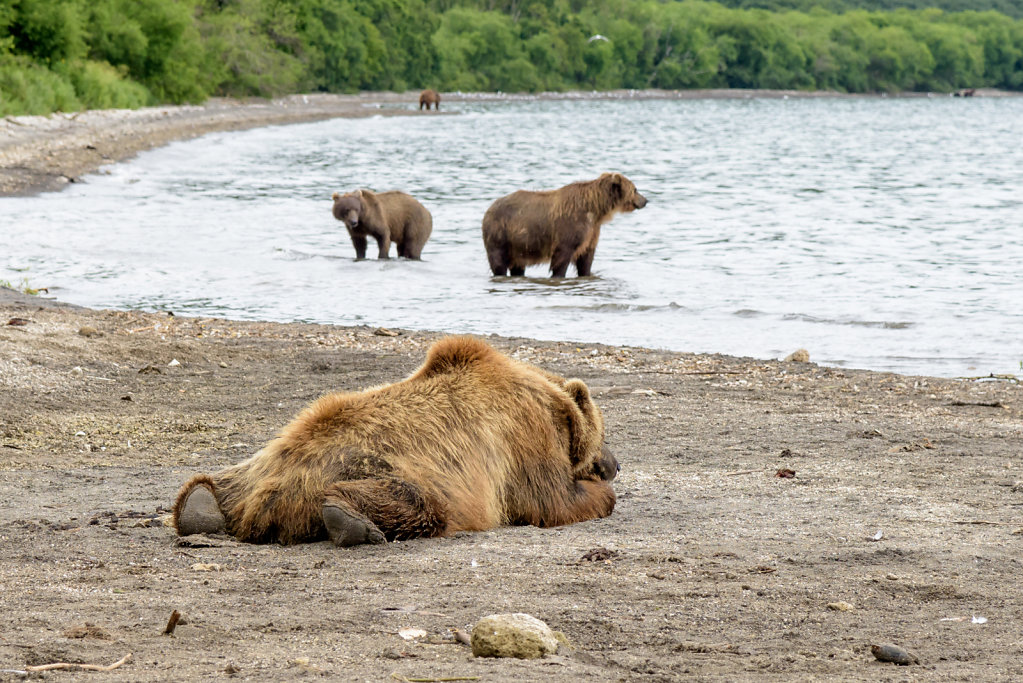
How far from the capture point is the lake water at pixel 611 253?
13.8 meters

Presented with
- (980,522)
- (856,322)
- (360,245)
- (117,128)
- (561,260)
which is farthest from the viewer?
(117,128)

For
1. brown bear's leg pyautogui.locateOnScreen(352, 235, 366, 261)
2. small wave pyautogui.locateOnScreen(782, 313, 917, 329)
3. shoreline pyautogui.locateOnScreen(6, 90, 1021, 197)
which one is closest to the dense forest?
shoreline pyautogui.locateOnScreen(6, 90, 1021, 197)

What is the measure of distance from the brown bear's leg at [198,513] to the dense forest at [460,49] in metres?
34.4

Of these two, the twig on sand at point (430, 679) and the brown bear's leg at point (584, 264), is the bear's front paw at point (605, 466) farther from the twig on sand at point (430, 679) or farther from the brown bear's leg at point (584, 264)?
the brown bear's leg at point (584, 264)

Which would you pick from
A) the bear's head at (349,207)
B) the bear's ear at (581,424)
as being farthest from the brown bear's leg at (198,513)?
the bear's head at (349,207)

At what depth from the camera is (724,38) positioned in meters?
151

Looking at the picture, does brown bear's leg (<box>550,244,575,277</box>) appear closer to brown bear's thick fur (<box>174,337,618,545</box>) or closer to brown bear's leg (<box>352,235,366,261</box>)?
brown bear's leg (<box>352,235,366,261</box>)

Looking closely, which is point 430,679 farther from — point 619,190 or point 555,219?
point 619,190

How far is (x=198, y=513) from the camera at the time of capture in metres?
5.08

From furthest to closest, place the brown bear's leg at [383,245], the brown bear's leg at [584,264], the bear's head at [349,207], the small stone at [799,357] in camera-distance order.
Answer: the brown bear's leg at [383,245] → the bear's head at [349,207] → the brown bear's leg at [584,264] → the small stone at [799,357]

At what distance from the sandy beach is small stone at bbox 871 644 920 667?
0.05m

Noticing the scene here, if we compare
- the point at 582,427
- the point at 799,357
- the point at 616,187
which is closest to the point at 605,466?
the point at 582,427

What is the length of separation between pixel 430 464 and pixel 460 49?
125 m

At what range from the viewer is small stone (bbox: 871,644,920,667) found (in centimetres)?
378
